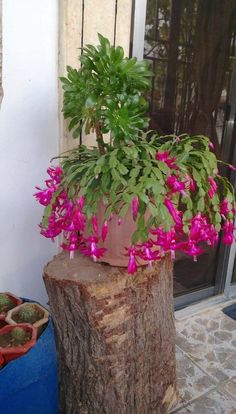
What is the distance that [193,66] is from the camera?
7.50 feet

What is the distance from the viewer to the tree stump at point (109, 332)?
4.87 feet

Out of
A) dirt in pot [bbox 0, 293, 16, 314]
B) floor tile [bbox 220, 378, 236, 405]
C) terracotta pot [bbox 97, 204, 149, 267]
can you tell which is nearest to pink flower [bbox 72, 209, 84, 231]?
terracotta pot [bbox 97, 204, 149, 267]

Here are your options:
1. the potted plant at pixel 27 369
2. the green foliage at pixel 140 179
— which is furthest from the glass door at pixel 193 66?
the potted plant at pixel 27 369

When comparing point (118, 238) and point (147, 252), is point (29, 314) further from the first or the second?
point (147, 252)

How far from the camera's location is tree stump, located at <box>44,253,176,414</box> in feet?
4.87

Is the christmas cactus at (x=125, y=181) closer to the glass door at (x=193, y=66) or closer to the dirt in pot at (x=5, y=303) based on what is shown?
the dirt in pot at (x=5, y=303)

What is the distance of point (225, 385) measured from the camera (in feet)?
6.79

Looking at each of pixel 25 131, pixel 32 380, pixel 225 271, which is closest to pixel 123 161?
pixel 25 131

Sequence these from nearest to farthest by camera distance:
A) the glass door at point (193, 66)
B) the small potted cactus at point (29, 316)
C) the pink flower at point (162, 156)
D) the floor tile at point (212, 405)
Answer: the pink flower at point (162, 156)
the small potted cactus at point (29, 316)
the floor tile at point (212, 405)
the glass door at point (193, 66)

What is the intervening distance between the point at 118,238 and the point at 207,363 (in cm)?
119

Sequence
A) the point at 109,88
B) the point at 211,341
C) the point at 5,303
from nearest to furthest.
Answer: the point at 109,88 < the point at 5,303 < the point at 211,341

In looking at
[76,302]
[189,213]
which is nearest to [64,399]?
[76,302]

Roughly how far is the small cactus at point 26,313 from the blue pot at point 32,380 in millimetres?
98

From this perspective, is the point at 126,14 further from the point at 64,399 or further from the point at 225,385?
the point at 225,385
